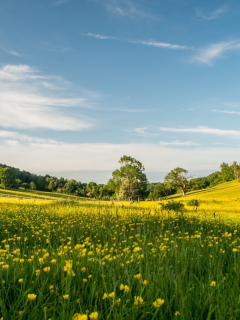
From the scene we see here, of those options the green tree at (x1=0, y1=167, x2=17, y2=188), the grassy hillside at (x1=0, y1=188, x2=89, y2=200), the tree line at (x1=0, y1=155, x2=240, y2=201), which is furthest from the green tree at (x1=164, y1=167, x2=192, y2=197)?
the green tree at (x1=0, y1=167, x2=17, y2=188)

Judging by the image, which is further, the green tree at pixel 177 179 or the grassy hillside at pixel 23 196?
the green tree at pixel 177 179

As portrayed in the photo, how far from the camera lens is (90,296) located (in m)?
2.42

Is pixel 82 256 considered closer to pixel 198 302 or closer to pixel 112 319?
pixel 112 319

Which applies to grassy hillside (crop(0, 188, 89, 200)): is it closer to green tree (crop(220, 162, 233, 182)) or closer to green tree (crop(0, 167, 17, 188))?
green tree (crop(0, 167, 17, 188))

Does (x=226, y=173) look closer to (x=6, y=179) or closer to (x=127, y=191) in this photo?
(x=127, y=191)

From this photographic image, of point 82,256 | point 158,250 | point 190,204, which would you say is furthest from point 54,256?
point 190,204

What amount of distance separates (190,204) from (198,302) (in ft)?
85.8

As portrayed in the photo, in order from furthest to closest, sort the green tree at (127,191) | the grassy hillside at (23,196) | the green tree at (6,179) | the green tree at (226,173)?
the green tree at (226,173), the green tree at (6,179), the green tree at (127,191), the grassy hillside at (23,196)

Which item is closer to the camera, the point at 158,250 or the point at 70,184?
the point at 158,250

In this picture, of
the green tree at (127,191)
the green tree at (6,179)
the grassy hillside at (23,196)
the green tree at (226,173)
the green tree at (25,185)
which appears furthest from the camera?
the green tree at (226,173)

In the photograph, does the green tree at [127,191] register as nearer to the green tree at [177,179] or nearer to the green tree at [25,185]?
the green tree at [177,179]

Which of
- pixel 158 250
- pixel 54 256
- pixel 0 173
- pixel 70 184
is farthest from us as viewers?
pixel 70 184

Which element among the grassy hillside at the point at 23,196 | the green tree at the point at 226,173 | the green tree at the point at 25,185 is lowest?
the grassy hillside at the point at 23,196

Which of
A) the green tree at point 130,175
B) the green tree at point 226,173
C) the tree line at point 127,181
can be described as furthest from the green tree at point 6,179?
the green tree at point 226,173
